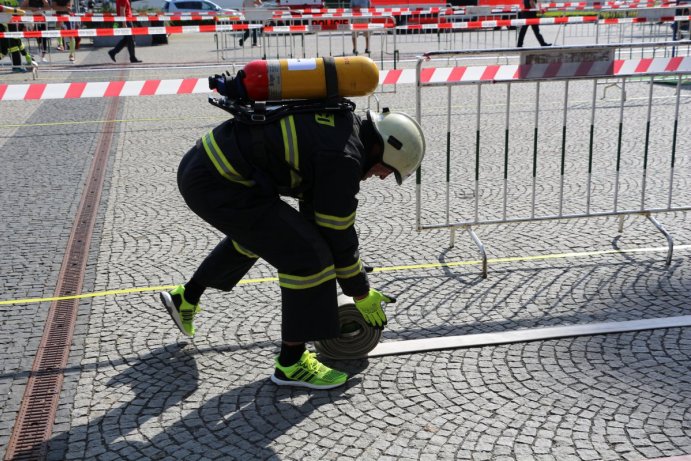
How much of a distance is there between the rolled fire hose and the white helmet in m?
0.81

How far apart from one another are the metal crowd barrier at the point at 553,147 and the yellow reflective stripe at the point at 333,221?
187cm

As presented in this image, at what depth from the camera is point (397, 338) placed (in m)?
4.49

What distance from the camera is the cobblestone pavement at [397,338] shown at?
11.5 ft

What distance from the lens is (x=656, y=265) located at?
5.46 m

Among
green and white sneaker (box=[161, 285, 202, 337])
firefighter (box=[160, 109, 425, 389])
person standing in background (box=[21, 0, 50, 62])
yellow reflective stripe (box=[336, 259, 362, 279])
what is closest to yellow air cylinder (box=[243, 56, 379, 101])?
firefighter (box=[160, 109, 425, 389])

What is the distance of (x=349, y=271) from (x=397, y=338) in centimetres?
83

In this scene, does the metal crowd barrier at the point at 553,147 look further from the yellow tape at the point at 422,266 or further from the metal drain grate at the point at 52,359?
the metal drain grate at the point at 52,359

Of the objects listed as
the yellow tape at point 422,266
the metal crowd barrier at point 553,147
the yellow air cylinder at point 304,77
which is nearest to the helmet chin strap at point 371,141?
the yellow air cylinder at point 304,77

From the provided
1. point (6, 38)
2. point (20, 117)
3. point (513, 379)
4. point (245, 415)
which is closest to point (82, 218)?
point (245, 415)

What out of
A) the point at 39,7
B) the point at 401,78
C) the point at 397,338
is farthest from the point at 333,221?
the point at 39,7

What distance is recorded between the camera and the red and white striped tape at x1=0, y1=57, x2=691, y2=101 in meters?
5.66

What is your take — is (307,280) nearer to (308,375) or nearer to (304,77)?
(308,375)

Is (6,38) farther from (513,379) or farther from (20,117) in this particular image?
(513,379)

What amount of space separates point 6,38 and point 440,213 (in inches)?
571
